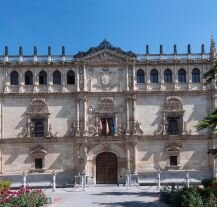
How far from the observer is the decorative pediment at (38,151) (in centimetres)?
4822

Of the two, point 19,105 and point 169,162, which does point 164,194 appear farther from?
point 19,105

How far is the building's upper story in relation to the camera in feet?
161

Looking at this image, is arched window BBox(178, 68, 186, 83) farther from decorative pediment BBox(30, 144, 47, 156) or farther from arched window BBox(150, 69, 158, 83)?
decorative pediment BBox(30, 144, 47, 156)

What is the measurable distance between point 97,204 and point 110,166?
20.7 meters

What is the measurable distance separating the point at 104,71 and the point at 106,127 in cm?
644

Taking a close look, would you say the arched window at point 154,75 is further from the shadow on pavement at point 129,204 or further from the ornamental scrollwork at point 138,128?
the shadow on pavement at point 129,204

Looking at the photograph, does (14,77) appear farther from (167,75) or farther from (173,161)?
(173,161)

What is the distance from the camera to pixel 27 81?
4944 cm

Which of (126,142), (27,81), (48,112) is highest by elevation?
(27,81)

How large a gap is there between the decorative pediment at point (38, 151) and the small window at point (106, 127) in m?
6.61

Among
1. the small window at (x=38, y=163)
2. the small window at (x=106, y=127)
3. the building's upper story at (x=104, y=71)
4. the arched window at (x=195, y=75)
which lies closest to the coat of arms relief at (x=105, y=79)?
the building's upper story at (x=104, y=71)

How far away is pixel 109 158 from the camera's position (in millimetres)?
49031

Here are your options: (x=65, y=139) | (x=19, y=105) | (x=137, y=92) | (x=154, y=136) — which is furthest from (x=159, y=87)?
(x=19, y=105)

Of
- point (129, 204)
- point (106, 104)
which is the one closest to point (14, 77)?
point (106, 104)
